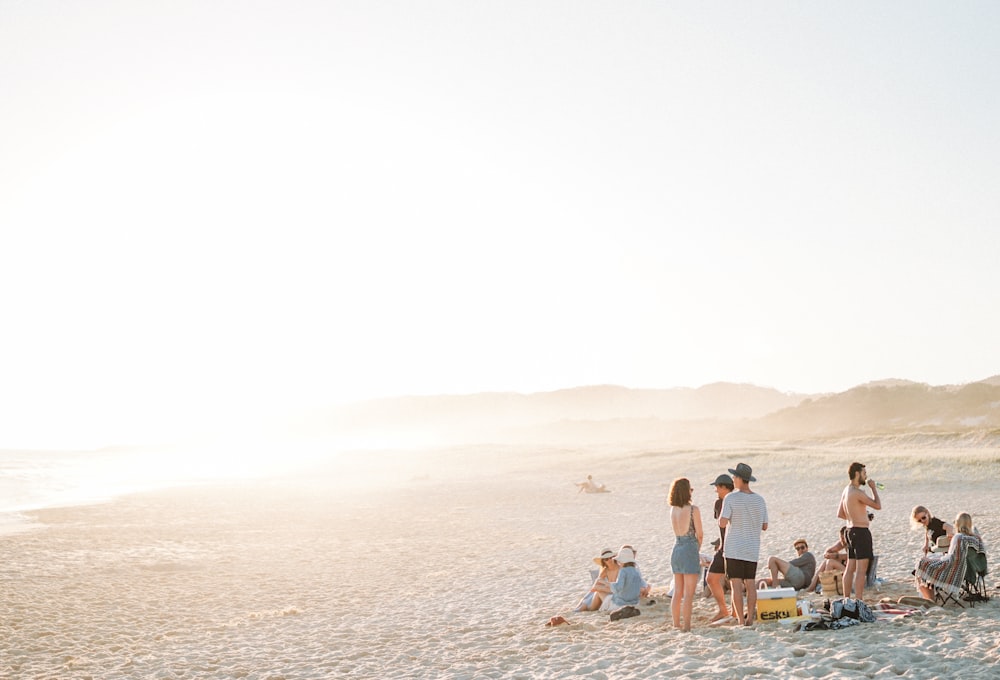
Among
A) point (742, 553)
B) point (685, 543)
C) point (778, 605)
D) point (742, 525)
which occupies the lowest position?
point (778, 605)

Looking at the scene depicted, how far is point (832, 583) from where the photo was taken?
11.0 m

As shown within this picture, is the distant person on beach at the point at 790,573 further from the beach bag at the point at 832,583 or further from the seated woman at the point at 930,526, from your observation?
the seated woman at the point at 930,526

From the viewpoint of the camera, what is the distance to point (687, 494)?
375 inches

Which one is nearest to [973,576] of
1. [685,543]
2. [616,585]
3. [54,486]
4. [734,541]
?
[734,541]

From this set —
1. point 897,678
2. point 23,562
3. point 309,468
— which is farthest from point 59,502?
point 897,678

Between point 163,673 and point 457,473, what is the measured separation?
39.1 m

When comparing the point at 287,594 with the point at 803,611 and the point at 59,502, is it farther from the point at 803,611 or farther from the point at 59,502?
the point at 59,502

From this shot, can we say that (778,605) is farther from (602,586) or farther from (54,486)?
(54,486)

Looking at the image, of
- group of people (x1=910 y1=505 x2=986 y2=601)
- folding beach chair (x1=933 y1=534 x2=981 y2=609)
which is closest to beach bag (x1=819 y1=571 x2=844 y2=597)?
group of people (x1=910 y1=505 x2=986 y2=601)

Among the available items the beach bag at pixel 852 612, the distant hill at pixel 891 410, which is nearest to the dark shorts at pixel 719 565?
the beach bag at pixel 852 612

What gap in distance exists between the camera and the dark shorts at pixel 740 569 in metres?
9.41

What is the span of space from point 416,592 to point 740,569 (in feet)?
22.0

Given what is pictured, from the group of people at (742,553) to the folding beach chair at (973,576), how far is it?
17 centimetres

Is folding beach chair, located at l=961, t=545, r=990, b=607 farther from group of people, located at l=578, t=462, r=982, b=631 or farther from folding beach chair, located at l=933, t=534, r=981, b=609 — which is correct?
group of people, located at l=578, t=462, r=982, b=631
